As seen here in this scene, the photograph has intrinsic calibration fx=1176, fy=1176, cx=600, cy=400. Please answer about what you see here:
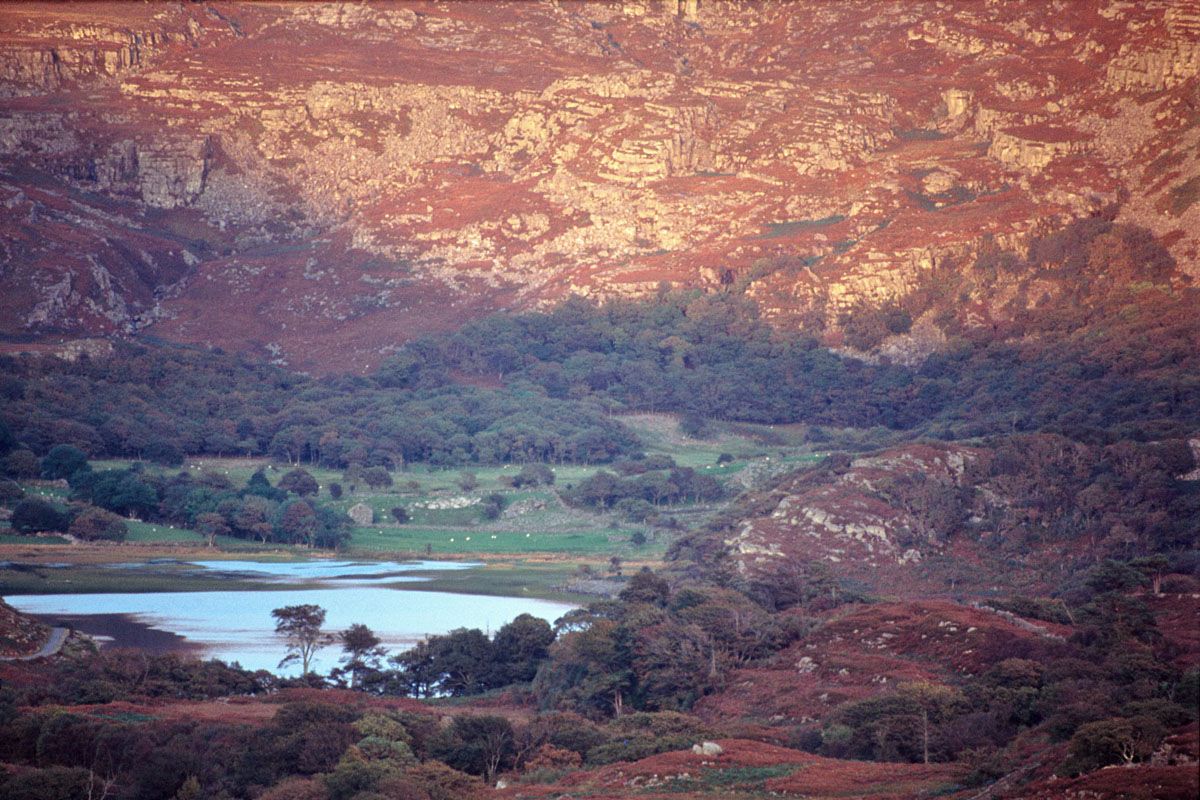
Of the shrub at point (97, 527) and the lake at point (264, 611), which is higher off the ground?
the shrub at point (97, 527)

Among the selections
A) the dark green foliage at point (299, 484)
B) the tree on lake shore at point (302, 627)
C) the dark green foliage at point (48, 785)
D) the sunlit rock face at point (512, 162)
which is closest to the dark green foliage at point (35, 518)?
the dark green foliage at point (299, 484)

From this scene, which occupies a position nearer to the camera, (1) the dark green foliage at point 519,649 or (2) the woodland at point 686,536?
(2) the woodland at point 686,536

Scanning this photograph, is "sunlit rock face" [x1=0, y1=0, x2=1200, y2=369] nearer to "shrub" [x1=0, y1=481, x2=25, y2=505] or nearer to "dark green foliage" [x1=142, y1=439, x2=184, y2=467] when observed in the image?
"dark green foliage" [x1=142, y1=439, x2=184, y2=467]

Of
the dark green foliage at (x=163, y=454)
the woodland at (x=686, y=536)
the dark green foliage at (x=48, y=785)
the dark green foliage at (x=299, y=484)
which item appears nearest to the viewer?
the dark green foliage at (x=48, y=785)

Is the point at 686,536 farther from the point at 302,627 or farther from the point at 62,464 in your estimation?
the point at 62,464

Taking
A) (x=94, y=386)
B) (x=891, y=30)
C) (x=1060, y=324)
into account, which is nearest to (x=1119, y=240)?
(x=1060, y=324)

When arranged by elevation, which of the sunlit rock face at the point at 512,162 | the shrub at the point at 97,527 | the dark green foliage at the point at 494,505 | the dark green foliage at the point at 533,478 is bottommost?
the shrub at the point at 97,527

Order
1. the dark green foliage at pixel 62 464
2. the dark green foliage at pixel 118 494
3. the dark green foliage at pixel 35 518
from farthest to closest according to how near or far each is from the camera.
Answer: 1. the dark green foliage at pixel 62 464
2. the dark green foliage at pixel 118 494
3. the dark green foliage at pixel 35 518

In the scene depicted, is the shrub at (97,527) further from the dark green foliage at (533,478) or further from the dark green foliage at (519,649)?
the dark green foliage at (519,649)
